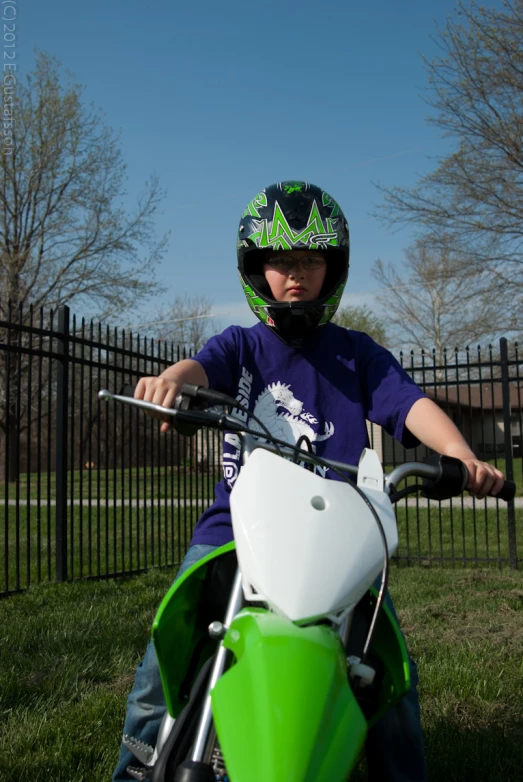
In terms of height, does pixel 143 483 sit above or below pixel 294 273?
below

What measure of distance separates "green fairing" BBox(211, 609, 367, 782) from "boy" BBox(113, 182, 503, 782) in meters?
0.97

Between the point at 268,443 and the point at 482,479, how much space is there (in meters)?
0.55

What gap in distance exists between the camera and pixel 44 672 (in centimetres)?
414

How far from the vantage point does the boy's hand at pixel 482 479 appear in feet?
6.12

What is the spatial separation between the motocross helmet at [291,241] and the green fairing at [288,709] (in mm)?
1399

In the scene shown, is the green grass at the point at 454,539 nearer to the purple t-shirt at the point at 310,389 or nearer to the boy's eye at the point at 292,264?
the purple t-shirt at the point at 310,389

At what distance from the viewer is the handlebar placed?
1690mm

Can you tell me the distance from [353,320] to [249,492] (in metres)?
43.1

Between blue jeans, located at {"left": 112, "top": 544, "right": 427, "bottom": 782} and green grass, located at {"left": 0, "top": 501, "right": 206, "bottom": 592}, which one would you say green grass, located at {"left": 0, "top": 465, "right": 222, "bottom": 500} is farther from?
blue jeans, located at {"left": 112, "top": 544, "right": 427, "bottom": 782}

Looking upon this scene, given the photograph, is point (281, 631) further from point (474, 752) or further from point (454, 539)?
point (454, 539)

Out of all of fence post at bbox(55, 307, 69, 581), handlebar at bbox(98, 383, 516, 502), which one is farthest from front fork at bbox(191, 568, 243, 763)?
fence post at bbox(55, 307, 69, 581)

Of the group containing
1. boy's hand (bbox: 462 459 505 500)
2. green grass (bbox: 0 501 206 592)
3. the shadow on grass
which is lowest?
the shadow on grass

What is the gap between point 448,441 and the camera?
2.15 m

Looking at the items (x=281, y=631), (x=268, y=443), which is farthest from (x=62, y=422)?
(x=281, y=631)
